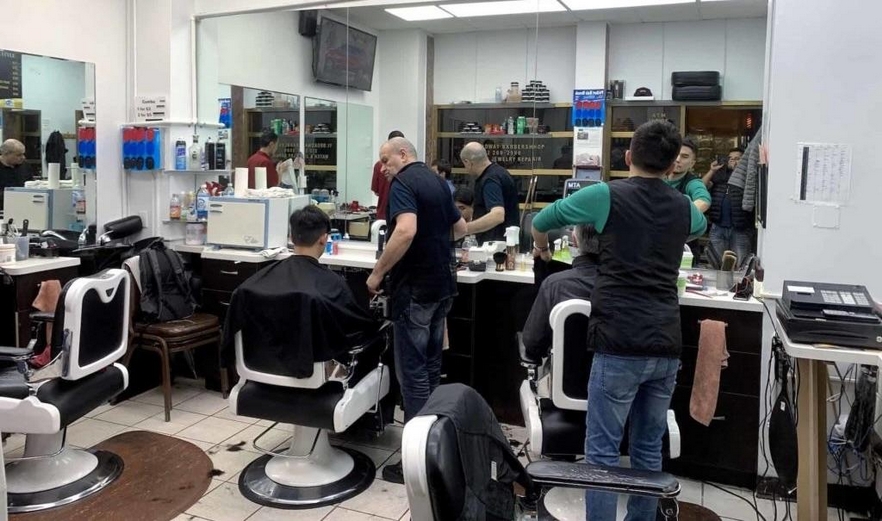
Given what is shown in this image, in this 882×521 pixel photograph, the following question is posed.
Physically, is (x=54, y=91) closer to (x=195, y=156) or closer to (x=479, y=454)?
(x=195, y=156)

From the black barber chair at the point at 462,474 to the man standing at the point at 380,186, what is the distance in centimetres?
277

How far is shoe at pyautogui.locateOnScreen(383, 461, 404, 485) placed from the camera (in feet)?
10.2

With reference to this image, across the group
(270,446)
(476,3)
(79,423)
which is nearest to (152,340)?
(79,423)

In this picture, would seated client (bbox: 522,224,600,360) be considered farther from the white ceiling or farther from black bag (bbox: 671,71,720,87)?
the white ceiling

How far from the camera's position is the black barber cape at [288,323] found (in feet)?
8.98

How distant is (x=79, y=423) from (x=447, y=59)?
290 cm

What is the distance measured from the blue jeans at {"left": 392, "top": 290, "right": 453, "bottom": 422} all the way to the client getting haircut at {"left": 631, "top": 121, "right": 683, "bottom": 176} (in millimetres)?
1171

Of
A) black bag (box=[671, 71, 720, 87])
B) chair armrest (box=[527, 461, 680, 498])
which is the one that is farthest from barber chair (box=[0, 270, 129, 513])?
black bag (box=[671, 71, 720, 87])

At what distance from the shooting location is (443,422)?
1323mm

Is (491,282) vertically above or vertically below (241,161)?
below

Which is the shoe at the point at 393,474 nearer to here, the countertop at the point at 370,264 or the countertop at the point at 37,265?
the countertop at the point at 370,264

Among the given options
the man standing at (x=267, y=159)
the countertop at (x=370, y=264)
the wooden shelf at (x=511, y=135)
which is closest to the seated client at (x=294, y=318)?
the countertop at (x=370, y=264)

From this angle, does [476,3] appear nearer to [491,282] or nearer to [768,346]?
[491,282]

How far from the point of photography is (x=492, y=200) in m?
3.97
